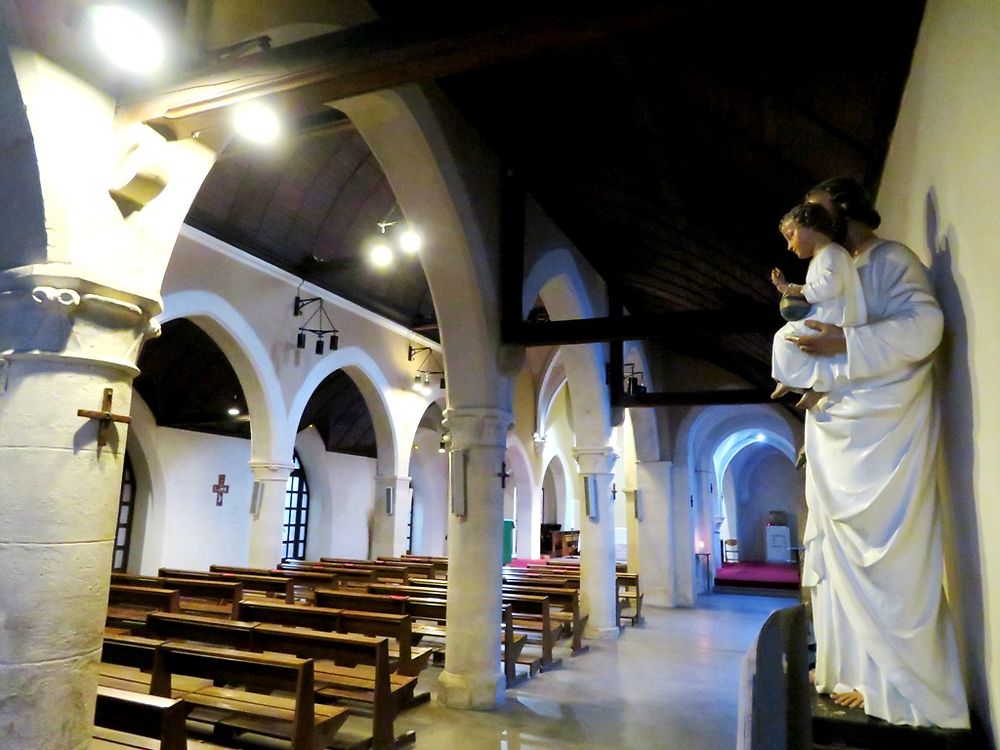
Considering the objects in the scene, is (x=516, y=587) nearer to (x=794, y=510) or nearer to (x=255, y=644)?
(x=255, y=644)

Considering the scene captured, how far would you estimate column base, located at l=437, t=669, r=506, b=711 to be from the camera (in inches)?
218

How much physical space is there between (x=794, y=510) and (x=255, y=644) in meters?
19.9

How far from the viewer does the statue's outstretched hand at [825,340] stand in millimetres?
2084

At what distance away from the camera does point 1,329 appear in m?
2.70

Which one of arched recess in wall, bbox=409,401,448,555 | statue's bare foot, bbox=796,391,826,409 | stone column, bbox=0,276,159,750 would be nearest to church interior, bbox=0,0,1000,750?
stone column, bbox=0,276,159,750

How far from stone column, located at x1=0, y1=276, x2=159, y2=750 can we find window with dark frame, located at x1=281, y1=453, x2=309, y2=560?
13252mm

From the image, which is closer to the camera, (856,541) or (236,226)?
(856,541)

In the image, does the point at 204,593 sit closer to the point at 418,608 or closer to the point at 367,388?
the point at 418,608

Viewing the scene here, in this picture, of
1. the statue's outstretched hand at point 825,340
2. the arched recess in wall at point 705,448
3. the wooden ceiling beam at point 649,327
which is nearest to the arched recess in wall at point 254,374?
the wooden ceiling beam at point 649,327

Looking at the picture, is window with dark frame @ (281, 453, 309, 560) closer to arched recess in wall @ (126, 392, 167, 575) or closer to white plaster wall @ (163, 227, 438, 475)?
arched recess in wall @ (126, 392, 167, 575)

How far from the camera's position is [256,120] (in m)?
2.92

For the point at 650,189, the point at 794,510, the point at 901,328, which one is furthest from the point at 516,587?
the point at 794,510

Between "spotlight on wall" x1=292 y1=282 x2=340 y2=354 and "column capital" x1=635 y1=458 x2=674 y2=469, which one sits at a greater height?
"spotlight on wall" x1=292 y1=282 x2=340 y2=354

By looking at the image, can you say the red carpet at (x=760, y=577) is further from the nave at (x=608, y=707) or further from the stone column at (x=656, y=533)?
the nave at (x=608, y=707)
